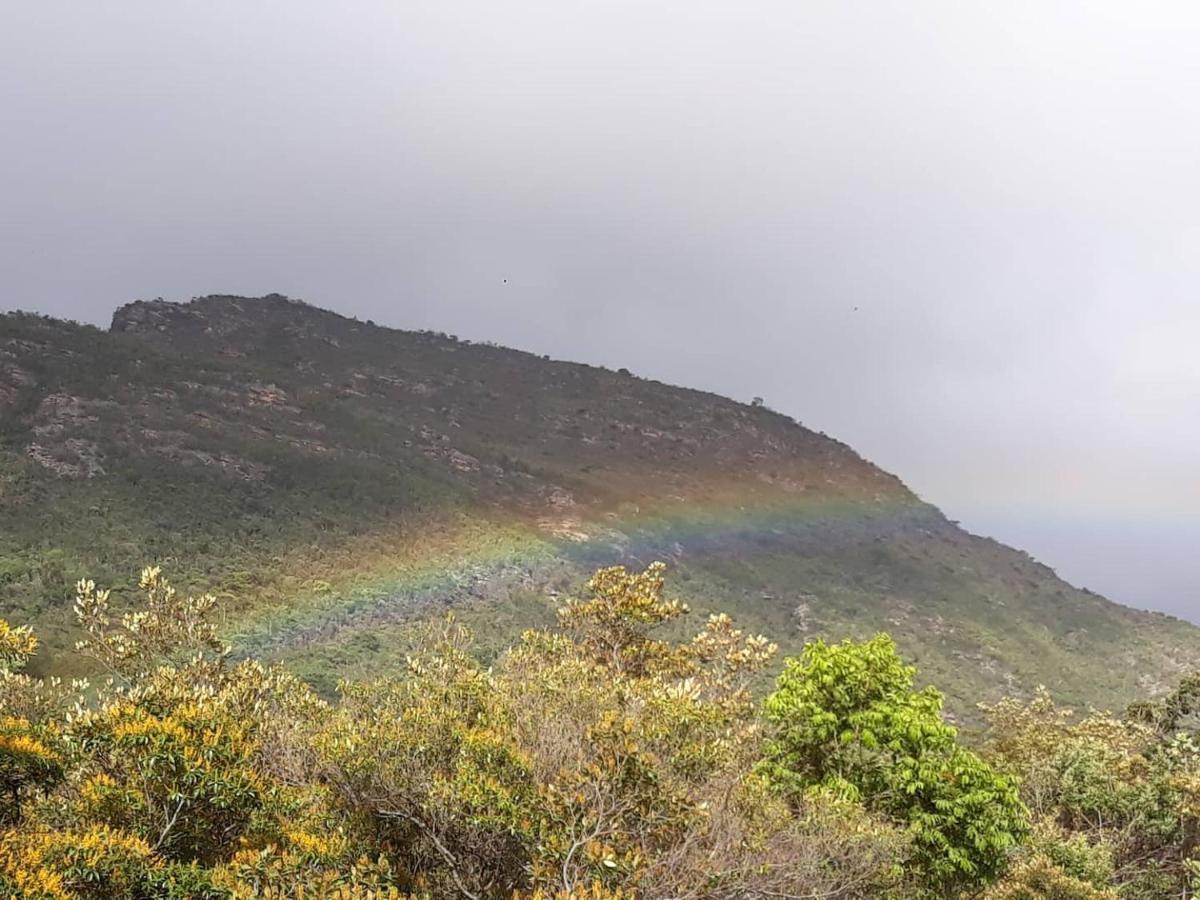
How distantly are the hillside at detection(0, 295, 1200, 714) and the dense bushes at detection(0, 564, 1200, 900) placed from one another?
29.9 metres

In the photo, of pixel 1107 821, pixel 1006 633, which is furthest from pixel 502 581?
pixel 1006 633

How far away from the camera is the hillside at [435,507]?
2020 inches

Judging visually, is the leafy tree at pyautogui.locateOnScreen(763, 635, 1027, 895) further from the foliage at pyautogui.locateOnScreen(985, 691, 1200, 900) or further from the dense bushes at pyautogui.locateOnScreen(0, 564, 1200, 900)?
the foliage at pyautogui.locateOnScreen(985, 691, 1200, 900)

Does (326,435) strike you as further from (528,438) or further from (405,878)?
(405,878)

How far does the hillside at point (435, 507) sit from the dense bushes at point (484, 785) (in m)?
29.9

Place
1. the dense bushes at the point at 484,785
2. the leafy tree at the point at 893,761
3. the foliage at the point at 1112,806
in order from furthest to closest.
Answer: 1. the foliage at the point at 1112,806
2. the leafy tree at the point at 893,761
3. the dense bushes at the point at 484,785

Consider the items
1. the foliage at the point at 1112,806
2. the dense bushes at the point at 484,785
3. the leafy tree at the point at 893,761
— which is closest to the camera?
the dense bushes at the point at 484,785

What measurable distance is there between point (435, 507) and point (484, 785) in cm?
7092

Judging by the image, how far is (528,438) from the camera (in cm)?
12588

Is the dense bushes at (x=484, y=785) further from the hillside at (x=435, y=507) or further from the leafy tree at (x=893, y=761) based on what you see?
the hillside at (x=435, y=507)

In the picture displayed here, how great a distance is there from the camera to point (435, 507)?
253ft

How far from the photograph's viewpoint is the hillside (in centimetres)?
5131

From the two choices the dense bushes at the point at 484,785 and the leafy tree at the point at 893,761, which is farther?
the leafy tree at the point at 893,761

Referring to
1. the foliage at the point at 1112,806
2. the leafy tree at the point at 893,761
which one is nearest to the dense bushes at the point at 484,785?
the leafy tree at the point at 893,761
